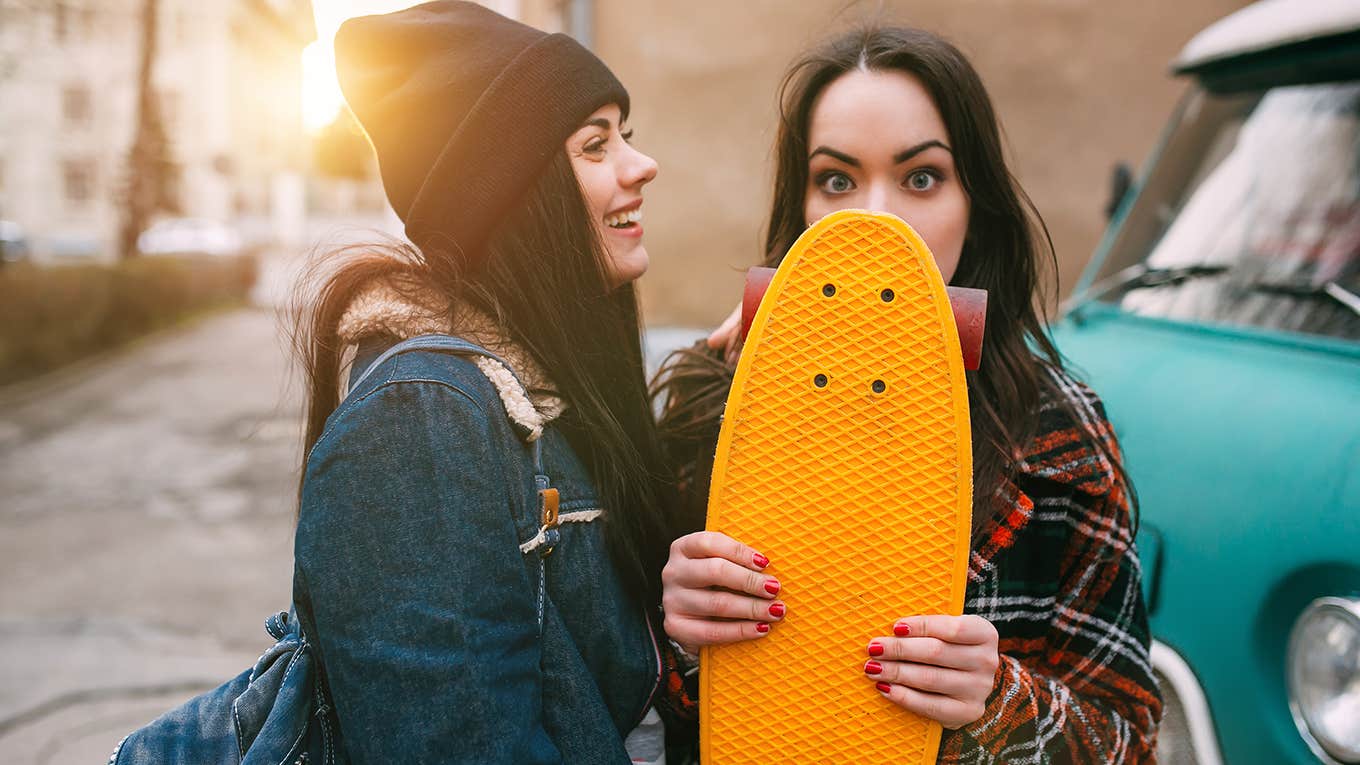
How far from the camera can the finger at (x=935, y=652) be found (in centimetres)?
111

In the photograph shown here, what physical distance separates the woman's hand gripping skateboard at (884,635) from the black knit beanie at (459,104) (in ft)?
1.78

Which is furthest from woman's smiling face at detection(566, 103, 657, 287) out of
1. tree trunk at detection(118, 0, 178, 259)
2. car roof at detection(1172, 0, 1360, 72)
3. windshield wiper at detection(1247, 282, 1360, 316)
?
tree trunk at detection(118, 0, 178, 259)

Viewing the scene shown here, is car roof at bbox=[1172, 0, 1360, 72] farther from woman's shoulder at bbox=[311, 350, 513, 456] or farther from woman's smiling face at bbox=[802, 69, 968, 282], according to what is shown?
woman's shoulder at bbox=[311, 350, 513, 456]

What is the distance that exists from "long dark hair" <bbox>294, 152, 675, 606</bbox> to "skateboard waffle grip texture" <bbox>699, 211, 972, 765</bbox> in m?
0.18

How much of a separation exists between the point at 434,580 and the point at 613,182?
0.62 meters

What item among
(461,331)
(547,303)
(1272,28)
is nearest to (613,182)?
(547,303)

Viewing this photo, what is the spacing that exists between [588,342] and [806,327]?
0.34m

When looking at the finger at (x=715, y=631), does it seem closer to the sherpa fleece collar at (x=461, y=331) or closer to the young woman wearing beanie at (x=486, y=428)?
the young woman wearing beanie at (x=486, y=428)

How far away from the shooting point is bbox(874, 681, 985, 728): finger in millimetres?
1113

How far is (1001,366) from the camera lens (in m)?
1.45

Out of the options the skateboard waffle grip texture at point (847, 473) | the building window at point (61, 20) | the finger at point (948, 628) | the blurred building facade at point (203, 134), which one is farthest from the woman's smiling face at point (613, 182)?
the blurred building facade at point (203, 134)

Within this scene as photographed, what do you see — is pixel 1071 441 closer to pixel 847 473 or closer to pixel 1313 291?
pixel 847 473

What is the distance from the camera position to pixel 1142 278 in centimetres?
244

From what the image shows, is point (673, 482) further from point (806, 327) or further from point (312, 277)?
point (312, 277)
